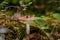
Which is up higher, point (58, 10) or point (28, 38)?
point (58, 10)

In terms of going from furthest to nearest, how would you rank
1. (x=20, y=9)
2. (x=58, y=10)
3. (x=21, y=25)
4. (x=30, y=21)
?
(x=20, y=9) < (x=58, y=10) < (x=21, y=25) < (x=30, y=21)

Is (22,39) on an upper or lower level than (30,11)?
lower

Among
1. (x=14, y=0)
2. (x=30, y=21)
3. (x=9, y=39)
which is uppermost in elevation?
(x=14, y=0)

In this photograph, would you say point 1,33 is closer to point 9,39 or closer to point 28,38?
point 9,39

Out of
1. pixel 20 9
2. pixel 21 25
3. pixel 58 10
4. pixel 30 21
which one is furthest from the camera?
pixel 20 9

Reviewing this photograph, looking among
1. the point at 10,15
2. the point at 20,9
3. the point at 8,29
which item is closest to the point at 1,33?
the point at 8,29

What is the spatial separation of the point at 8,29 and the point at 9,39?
0.09m

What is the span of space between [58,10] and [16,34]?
442 mm

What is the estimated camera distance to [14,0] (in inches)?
68.6

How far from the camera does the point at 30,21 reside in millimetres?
1331

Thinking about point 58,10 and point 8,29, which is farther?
point 58,10

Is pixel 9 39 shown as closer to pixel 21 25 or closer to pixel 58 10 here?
pixel 21 25

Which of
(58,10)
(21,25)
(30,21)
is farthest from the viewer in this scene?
(58,10)

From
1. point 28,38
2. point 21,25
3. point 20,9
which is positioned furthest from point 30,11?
point 28,38
